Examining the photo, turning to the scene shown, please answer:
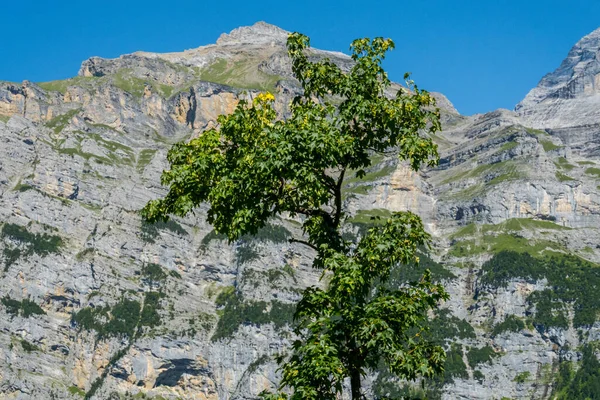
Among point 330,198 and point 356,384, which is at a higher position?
point 330,198

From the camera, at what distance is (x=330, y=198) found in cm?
2156

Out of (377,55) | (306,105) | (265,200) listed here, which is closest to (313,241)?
(265,200)

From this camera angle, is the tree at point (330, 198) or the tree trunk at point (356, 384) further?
the tree trunk at point (356, 384)

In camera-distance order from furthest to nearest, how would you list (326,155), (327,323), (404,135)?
1. (404,135)
2. (326,155)
3. (327,323)

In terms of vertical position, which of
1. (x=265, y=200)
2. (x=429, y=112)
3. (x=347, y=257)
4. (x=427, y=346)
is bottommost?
(x=427, y=346)

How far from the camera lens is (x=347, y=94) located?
22.3 m

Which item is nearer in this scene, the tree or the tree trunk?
the tree

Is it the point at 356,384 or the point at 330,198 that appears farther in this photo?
the point at 330,198

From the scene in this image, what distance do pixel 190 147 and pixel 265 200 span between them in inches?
126

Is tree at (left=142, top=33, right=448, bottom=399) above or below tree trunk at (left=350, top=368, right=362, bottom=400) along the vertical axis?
above

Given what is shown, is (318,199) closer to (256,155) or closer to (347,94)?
(256,155)

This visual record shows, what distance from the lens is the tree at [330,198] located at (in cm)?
1933

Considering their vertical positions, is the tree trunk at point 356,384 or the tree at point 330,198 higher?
the tree at point 330,198

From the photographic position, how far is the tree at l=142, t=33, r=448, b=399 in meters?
19.3
